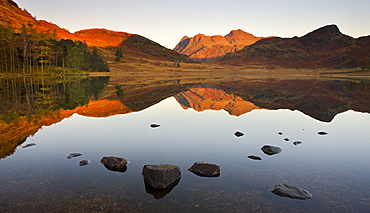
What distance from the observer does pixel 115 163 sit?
12.2 metres

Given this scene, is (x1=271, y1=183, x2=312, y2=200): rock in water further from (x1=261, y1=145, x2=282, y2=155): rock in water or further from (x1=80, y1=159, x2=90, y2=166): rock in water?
(x1=80, y1=159, x2=90, y2=166): rock in water

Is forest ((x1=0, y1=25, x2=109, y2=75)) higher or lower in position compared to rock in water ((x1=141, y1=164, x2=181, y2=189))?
higher

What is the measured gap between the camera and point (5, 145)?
50.4ft

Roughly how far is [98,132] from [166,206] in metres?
12.4

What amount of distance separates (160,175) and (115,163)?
10.1ft

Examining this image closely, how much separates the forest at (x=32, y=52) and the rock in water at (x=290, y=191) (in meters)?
92.6

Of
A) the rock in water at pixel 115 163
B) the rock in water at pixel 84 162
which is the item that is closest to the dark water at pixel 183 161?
the rock in water at pixel 84 162

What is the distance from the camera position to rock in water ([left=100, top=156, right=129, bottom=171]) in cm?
1212

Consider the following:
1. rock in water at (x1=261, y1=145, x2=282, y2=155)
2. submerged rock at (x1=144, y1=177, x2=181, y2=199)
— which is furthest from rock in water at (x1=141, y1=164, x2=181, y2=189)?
rock in water at (x1=261, y1=145, x2=282, y2=155)

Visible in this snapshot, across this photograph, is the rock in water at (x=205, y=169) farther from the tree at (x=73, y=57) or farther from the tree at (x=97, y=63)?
the tree at (x=97, y=63)

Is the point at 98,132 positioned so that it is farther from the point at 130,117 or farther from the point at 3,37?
the point at 3,37

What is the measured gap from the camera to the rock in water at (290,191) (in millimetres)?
9609

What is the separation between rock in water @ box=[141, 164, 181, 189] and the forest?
88.8m

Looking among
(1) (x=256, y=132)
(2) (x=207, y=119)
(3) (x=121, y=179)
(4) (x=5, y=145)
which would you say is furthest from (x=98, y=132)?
(1) (x=256, y=132)
